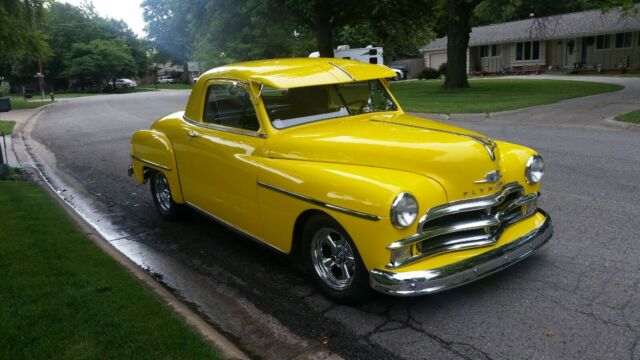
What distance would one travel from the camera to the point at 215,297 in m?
4.55

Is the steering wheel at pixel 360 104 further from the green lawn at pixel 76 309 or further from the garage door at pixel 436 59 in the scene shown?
the garage door at pixel 436 59

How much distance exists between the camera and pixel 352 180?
12.7ft

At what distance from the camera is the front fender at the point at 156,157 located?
611 cm

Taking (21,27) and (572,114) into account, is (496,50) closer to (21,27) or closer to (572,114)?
(572,114)

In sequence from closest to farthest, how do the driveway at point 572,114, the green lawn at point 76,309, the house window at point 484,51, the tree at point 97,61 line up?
the green lawn at point 76,309 < the driveway at point 572,114 < the house window at point 484,51 < the tree at point 97,61

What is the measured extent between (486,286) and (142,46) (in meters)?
82.7

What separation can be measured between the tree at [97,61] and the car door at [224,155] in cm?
6170

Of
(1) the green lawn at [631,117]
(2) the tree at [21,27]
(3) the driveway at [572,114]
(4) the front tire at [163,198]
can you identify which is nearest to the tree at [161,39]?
(2) the tree at [21,27]

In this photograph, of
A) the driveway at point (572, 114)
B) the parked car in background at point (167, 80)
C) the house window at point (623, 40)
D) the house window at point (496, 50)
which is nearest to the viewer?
the driveway at point (572, 114)

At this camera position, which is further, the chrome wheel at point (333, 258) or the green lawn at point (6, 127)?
the green lawn at point (6, 127)

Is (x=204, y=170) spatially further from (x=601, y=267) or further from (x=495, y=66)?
(x=495, y=66)

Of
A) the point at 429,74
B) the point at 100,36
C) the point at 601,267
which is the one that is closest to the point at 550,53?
the point at 429,74

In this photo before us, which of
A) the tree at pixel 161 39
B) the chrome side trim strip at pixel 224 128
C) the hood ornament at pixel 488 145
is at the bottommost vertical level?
the hood ornament at pixel 488 145

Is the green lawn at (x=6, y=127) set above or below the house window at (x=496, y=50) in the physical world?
below
